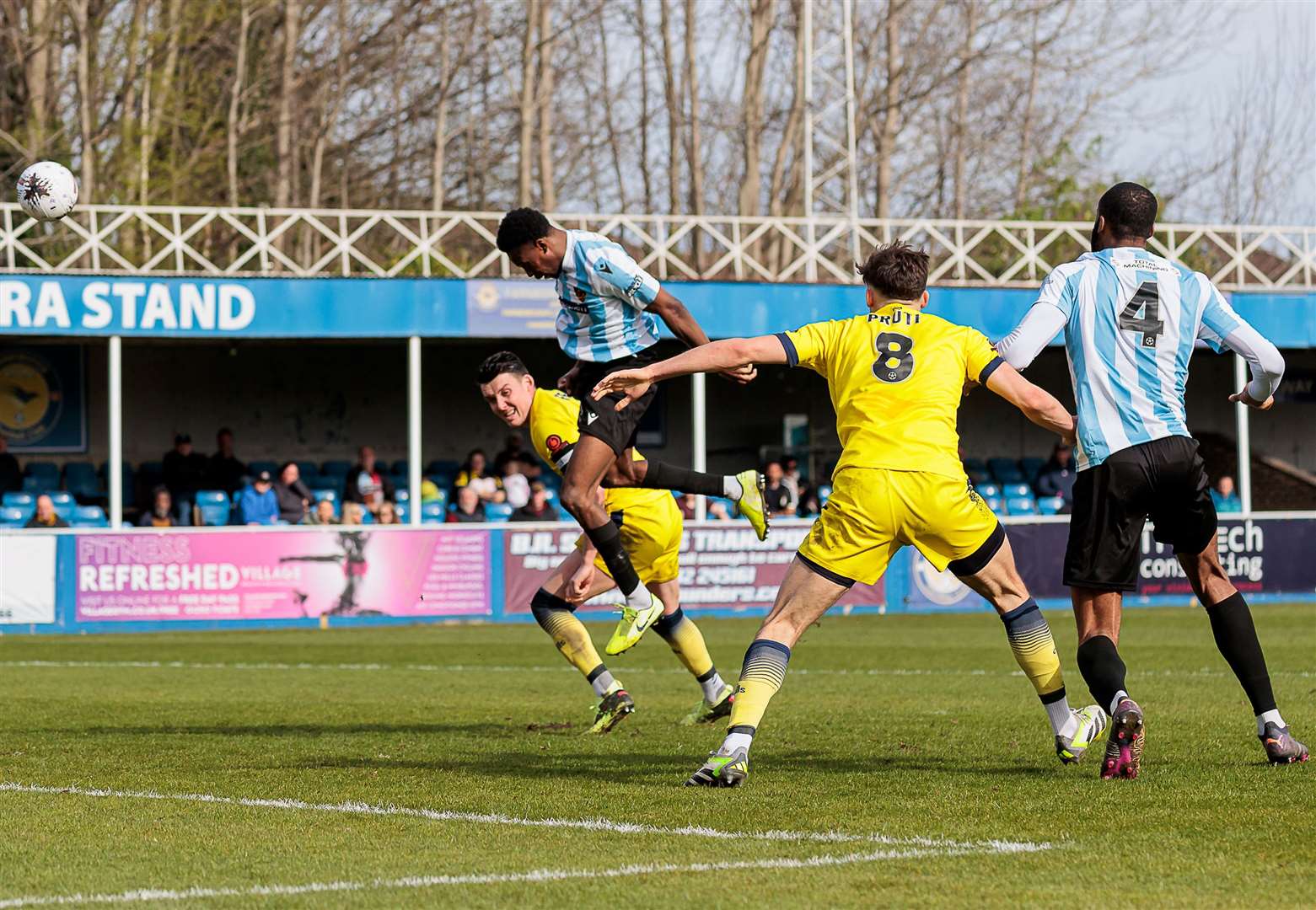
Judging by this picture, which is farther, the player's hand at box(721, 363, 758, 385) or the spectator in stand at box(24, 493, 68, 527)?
the spectator in stand at box(24, 493, 68, 527)

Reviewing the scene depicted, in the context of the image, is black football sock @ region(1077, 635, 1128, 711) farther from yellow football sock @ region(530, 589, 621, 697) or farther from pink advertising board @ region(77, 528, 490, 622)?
pink advertising board @ region(77, 528, 490, 622)

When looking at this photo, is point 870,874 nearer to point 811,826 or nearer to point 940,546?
point 811,826

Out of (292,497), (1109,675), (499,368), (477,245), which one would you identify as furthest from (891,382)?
(477,245)

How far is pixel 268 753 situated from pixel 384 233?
28472 millimetres

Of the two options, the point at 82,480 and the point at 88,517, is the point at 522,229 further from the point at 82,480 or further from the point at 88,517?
the point at 82,480

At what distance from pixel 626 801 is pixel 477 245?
31177 millimetres

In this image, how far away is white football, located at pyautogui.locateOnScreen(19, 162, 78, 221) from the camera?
463 inches

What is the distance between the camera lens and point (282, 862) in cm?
539

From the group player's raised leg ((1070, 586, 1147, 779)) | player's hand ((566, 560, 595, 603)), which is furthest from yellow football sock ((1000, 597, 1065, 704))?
player's hand ((566, 560, 595, 603))

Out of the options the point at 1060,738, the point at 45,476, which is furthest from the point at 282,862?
the point at 45,476

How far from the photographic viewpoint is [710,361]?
6.84 metres

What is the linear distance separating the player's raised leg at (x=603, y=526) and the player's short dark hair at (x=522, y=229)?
3.35 ft

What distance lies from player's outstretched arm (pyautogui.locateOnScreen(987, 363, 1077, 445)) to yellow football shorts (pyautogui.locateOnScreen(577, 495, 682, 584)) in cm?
306

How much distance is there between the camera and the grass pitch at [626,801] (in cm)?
498
